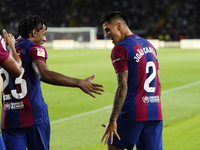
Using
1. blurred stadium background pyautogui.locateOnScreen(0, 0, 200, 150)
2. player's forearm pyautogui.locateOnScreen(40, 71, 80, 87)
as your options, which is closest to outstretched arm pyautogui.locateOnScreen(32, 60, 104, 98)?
player's forearm pyautogui.locateOnScreen(40, 71, 80, 87)

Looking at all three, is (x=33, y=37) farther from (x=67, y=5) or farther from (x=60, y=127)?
(x=67, y=5)

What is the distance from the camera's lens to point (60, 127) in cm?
698

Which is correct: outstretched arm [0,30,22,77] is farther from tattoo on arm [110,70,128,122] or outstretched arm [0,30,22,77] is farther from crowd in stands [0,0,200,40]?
crowd in stands [0,0,200,40]

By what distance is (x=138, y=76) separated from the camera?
10.8 ft

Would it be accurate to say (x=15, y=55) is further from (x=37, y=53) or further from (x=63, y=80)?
(x=63, y=80)

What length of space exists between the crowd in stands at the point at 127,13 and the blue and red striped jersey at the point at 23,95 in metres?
37.4

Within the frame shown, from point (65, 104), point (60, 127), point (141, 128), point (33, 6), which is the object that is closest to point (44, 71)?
point (141, 128)

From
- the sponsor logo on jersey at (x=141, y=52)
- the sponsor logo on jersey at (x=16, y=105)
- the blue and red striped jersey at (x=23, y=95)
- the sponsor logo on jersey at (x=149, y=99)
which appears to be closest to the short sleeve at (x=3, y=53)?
the blue and red striped jersey at (x=23, y=95)

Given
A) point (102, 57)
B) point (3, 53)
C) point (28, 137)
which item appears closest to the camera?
point (3, 53)

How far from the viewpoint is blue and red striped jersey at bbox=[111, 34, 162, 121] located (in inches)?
129

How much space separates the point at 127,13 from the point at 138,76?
141ft

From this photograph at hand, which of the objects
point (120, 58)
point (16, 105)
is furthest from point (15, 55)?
point (120, 58)

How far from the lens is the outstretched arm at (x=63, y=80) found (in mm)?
2938

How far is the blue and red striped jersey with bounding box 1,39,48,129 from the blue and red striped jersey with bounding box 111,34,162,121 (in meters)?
0.72
